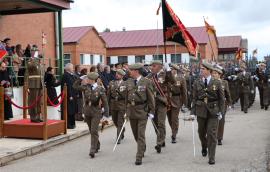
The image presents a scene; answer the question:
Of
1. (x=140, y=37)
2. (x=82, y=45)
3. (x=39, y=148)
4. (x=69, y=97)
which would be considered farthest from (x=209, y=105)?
(x=140, y=37)

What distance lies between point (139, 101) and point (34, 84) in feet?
12.7

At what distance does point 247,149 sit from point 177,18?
158 inches

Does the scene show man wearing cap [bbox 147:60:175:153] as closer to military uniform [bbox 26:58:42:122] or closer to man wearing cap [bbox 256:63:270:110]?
military uniform [bbox 26:58:42:122]

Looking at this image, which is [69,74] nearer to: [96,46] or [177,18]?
[177,18]

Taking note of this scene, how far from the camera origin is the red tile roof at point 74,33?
46625 mm

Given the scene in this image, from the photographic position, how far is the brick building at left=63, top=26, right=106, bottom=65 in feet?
153

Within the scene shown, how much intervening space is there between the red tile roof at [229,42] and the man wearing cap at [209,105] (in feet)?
188

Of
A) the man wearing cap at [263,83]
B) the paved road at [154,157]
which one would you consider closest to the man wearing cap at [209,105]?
the paved road at [154,157]

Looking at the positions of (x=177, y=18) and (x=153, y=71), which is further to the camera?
(x=177, y=18)

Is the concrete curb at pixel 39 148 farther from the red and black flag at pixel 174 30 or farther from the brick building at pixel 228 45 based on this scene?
the brick building at pixel 228 45

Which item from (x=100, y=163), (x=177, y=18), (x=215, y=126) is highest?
(x=177, y=18)

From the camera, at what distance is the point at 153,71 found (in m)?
10.6

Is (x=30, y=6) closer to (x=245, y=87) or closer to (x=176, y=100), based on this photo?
(x=176, y=100)

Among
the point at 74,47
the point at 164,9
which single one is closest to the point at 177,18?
the point at 164,9
